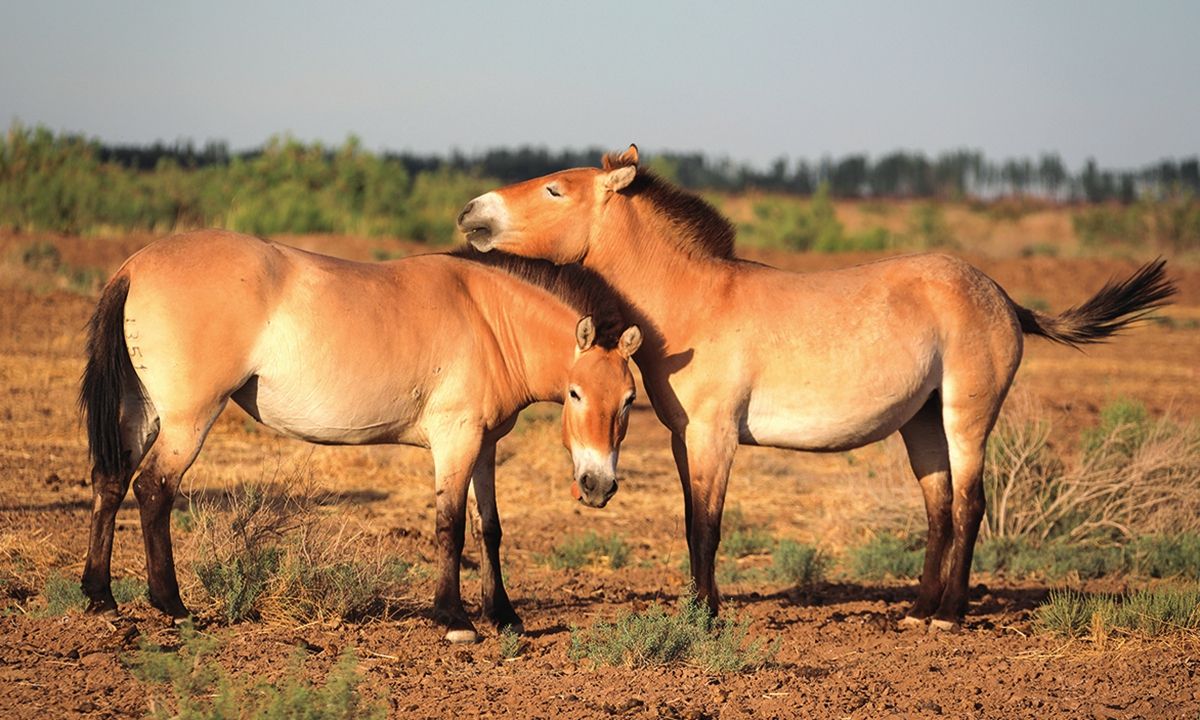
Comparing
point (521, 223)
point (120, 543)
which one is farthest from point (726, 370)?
point (120, 543)

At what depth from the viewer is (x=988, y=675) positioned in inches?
243

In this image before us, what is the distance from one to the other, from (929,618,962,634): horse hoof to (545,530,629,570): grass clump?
246 centimetres

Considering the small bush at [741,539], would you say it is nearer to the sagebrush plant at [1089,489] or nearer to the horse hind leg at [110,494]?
the sagebrush plant at [1089,489]

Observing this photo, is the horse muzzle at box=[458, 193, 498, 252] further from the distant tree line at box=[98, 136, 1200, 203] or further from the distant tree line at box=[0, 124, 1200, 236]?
the distant tree line at box=[98, 136, 1200, 203]

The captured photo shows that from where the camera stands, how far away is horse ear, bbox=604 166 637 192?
712 centimetres

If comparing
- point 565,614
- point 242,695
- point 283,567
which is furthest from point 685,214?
point 242,695

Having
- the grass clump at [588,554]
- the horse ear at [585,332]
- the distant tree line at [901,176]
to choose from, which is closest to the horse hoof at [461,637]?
the horse ear at [585,332]

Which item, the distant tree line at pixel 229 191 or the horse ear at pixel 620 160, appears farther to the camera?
the distant tree line at pixel 229 191

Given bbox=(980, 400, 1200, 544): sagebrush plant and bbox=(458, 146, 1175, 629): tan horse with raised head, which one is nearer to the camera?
bbox=(458, 146, 1175, 629): tan horse with raised head

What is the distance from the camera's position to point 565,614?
739 centimetres

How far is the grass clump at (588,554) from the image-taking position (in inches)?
352

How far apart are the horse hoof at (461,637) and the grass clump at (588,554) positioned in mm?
2452

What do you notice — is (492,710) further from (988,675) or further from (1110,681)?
(1110,681)

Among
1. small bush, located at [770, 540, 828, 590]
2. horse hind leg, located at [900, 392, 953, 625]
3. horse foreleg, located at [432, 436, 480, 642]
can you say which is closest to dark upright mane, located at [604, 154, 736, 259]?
horse hind leg, located at [900, 392, 953, 625]
